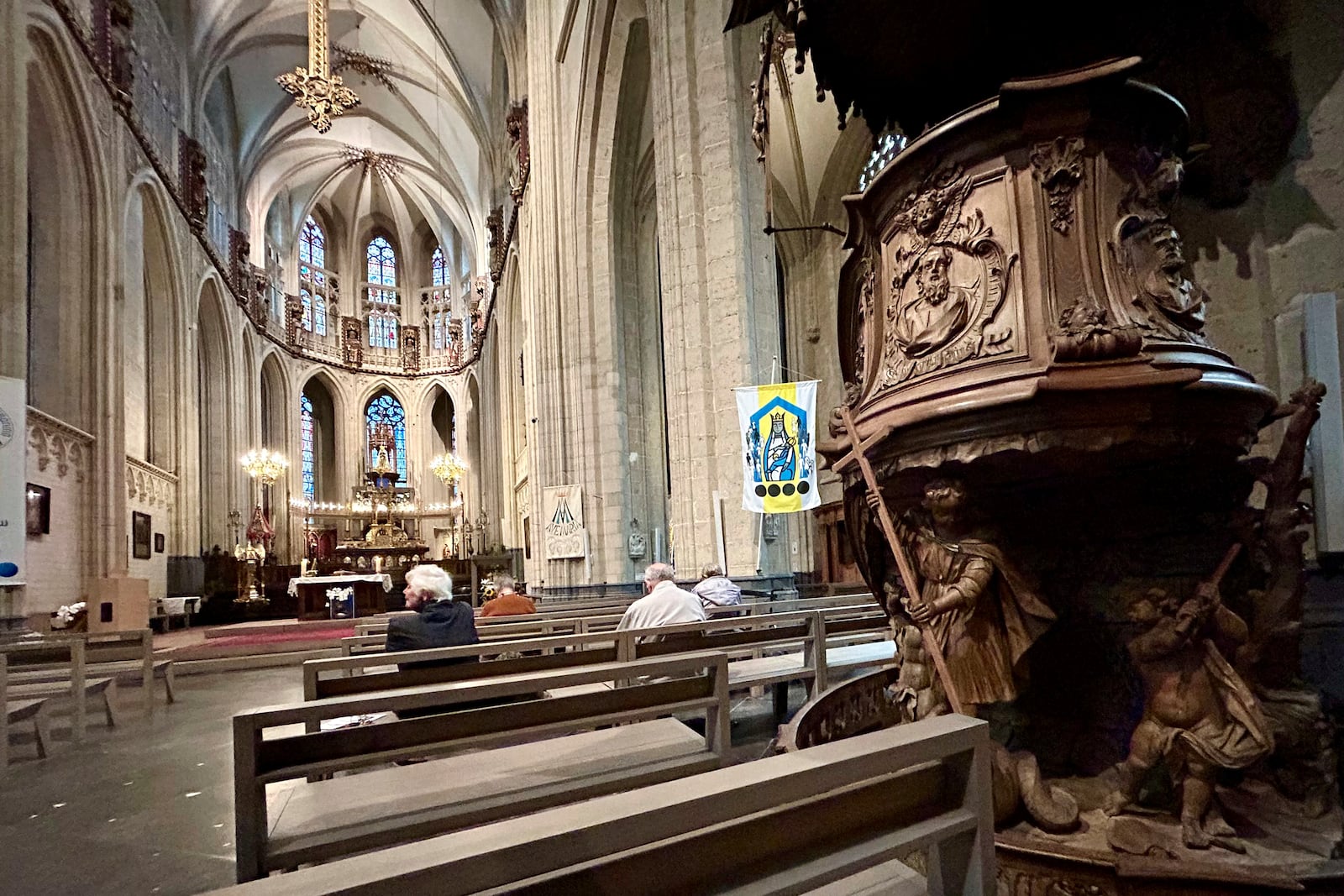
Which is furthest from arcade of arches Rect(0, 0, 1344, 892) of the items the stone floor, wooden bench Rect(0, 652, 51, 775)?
wooden bench Rect(0, 652, 51, 775)

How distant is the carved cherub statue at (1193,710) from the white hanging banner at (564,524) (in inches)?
432

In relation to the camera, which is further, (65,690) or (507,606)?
(507,606)

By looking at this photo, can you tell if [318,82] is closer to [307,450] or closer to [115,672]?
[115,672]

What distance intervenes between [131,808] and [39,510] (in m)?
10.7

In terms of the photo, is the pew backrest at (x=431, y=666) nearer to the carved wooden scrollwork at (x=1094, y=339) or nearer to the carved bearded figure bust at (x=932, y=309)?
the carved bearded figure bust at (x=932, y=309)

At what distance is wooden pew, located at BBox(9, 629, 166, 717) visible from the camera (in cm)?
583

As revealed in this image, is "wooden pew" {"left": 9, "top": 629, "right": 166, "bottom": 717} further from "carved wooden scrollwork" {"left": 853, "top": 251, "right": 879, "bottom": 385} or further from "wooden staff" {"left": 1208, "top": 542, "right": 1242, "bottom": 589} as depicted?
"wooden staff" {"left": 1208, "top": 542, "right": 1242, "bottom": 589}

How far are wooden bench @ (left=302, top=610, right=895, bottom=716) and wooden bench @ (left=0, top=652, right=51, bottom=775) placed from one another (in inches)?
75.1

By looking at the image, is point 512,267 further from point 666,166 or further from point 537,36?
point 666,166

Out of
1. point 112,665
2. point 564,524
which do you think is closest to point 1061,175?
point 112,665

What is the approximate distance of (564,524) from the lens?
1281cm

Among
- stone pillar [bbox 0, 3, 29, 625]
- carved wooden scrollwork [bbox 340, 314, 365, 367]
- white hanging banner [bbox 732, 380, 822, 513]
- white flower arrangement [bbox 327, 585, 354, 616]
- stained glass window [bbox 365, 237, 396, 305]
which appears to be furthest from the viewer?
stained glass window [bbox 365, 237, 396, 305]

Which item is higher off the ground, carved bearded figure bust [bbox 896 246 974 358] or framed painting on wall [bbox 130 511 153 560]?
carved bearded figure bust [bbox 896 246 974 358]

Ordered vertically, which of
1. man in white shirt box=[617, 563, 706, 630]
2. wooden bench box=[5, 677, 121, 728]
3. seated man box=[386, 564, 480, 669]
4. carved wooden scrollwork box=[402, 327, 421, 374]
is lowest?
wooden bench box=[5, 677, 121, 728]
